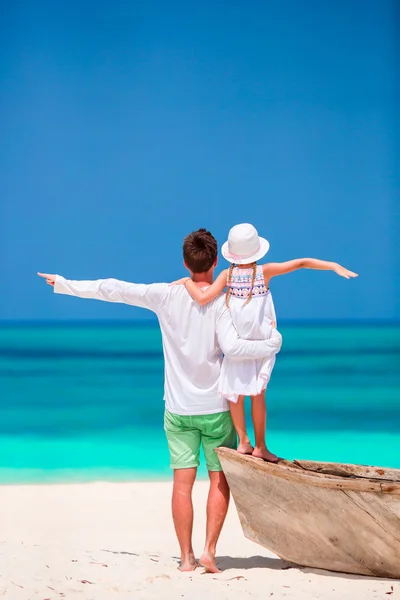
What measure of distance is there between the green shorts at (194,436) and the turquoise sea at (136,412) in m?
3.72

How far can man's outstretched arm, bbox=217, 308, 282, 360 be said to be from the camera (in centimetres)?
303

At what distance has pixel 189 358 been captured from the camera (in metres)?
3.10

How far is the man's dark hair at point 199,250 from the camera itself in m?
3.05

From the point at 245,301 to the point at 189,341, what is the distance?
0.23 metres

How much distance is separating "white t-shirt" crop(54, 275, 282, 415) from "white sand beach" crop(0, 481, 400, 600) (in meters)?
0.60

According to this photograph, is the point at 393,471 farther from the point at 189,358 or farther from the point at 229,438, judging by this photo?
the point at 189,358

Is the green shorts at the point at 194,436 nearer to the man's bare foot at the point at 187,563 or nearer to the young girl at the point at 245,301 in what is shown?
the young girl at the point at 245,301

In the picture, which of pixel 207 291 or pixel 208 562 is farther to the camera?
pixel 208 562

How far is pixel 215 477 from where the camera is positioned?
125 inches

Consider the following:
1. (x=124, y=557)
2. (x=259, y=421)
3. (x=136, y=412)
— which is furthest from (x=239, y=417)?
(x=136, y=412)

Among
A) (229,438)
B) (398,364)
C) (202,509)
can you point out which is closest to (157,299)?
(229,438)

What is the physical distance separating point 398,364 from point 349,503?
18.6m

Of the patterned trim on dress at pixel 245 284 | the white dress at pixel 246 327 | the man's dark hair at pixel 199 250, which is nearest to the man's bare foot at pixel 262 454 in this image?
the white dress at pixel 246 327

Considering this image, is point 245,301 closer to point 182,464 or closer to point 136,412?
point 182,464
